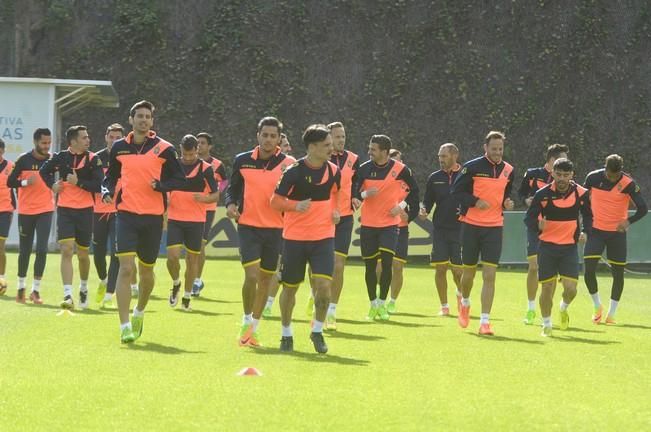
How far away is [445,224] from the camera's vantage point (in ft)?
60.6

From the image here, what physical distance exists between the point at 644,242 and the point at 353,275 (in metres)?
8.24

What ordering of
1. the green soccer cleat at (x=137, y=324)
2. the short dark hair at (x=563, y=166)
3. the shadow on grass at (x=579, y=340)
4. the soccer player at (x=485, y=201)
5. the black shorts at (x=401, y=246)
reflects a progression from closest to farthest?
the green soccer cleat at (x=137, y=324) < the shadow on grass at (x=579, y=340) < the short dark hair at (x=563, y=166) < the soccer player at (x=485, y=201) < the black shorts at (x=401, y=246)

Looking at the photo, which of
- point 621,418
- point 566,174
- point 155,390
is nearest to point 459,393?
point 621,418

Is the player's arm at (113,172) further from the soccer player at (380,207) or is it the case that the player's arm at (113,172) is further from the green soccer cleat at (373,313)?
the green soccer cleat at (373,313)

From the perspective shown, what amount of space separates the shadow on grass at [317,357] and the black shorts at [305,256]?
2.23 ft

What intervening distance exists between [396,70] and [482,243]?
23984mm

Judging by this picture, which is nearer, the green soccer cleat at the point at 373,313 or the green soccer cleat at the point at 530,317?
the green soccer cleat at the point at 373,313

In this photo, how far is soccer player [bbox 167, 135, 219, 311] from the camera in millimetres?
17406

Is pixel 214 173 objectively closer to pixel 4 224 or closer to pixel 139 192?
pixel 4 224

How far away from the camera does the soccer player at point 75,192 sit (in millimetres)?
16750

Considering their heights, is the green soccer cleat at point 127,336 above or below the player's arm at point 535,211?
below

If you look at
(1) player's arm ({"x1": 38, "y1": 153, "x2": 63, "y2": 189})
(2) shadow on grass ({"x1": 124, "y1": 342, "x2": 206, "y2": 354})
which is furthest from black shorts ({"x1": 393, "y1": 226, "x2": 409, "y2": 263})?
(2) shadow on grass ({"x1": 124, "y1": 342, "x2": 206, "y2": 354})

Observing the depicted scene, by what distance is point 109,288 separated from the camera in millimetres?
17141

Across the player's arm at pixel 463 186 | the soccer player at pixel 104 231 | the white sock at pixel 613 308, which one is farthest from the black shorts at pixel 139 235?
the white sock at pixel 613 308
